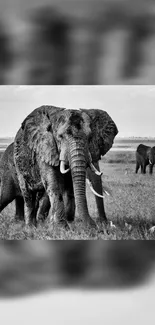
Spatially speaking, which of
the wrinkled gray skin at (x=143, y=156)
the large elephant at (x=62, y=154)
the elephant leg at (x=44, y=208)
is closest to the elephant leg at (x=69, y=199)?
the large elephant at (x=62, y=154)

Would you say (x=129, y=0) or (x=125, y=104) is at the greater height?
(x=129, y=0)

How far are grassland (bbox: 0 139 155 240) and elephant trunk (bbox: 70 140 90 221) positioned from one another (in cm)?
12

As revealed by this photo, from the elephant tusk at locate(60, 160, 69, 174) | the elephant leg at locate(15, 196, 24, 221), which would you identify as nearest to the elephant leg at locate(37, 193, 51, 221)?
the elephant leg at locate(15, 196, 24, 221)

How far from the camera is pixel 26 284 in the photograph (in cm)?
413

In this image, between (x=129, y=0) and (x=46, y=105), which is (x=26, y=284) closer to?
(x=46, y=105)

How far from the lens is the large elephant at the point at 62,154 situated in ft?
13.4

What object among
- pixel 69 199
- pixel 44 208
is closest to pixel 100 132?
pixel 69 199

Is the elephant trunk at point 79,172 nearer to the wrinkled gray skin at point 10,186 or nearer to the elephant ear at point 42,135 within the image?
the elephant ear at point 42,135

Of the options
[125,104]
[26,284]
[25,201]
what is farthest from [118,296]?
[125,104]

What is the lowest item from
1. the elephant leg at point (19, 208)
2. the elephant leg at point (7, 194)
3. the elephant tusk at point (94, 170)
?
the elephant leg at point (19, 208)

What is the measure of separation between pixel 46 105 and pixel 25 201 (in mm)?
738

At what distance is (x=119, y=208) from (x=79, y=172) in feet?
1.58

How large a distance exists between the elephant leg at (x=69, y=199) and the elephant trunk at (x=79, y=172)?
0.09 metres

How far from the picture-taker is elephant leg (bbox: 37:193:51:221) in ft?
13.9
